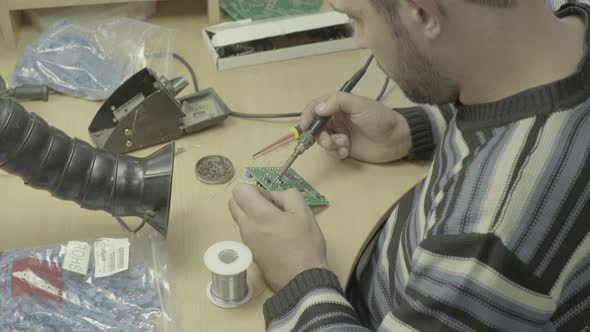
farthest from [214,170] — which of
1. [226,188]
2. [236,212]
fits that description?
[236,212]

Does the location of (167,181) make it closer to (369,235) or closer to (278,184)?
(278,184)

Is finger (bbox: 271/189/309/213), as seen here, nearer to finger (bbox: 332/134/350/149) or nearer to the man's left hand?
the man's left hand

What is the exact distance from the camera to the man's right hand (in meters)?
1.07

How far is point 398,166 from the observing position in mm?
1092

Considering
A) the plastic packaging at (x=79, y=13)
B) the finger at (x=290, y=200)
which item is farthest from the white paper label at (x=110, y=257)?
the plastic packaging at (x=79, y=13)

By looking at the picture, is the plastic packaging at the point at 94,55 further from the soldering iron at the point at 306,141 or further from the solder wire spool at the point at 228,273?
the solder wire spool at the point at 228,273

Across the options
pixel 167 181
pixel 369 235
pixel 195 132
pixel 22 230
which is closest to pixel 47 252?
pixel 22 230

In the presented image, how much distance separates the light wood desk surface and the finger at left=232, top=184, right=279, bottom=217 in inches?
2.2

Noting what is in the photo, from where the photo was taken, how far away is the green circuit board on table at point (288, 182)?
986mm

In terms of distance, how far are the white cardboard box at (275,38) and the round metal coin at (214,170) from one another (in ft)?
0.99

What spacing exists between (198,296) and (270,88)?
53cm

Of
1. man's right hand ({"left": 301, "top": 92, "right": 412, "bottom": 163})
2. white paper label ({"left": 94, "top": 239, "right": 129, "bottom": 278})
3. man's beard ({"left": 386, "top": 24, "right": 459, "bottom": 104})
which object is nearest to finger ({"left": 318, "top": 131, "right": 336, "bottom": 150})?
man's right hand ({"left": 301, "top": 92, "right": 412, "bottom": 163})

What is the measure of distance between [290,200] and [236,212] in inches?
3.2

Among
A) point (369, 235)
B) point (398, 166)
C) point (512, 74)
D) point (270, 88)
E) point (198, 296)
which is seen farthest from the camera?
point (270, 88)
